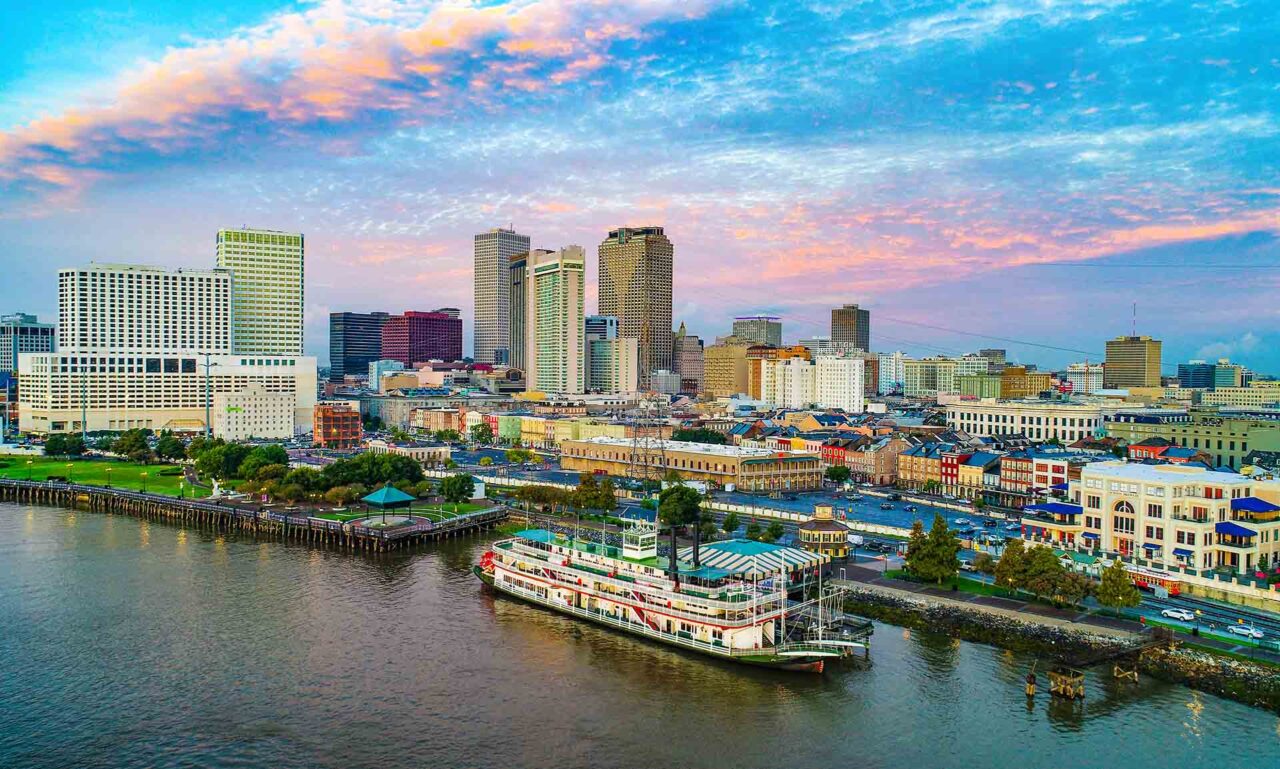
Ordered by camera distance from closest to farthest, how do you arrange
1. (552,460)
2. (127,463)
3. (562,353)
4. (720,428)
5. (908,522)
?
(908,522), (127,463), (552,460), (720,428), (562,353)

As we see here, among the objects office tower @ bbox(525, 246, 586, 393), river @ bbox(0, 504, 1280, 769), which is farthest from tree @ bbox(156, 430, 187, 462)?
office tower @ bbox(525, 246, 586, 393)

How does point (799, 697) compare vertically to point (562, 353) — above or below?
below

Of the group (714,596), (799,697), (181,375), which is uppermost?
(181,375)

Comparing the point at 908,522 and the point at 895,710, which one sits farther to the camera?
the point at 908,522

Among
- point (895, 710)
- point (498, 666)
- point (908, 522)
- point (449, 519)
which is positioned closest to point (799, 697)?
point (895, 710)

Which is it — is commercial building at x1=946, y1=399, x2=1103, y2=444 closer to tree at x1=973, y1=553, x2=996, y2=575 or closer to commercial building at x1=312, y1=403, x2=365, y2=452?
tree at x1=973, y1=553, x2=996, y2=575

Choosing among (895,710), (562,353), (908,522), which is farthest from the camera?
(562,353)

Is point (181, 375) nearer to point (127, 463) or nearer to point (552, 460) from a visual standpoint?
point (127, 463)
